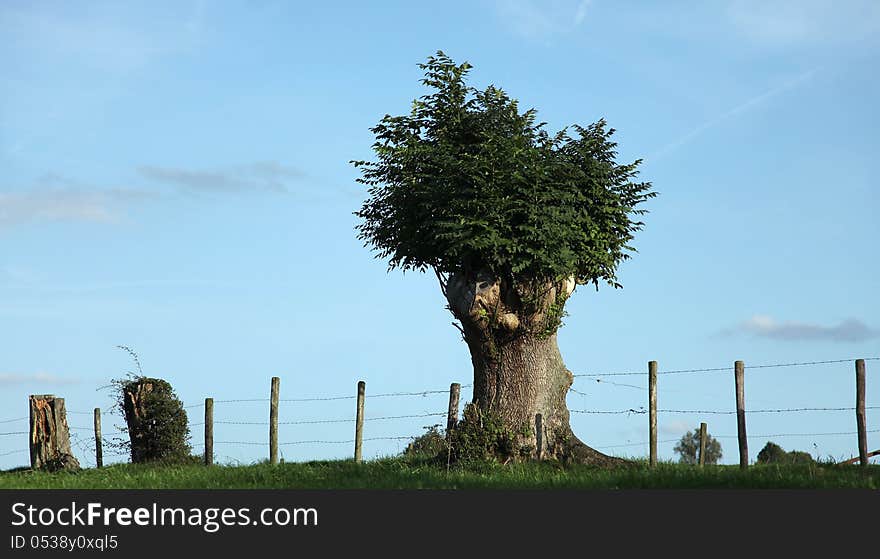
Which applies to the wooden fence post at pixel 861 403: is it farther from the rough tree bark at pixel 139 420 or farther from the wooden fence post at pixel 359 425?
the rough tree bark at pixel 139 420

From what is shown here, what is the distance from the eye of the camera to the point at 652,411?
82.8 ft

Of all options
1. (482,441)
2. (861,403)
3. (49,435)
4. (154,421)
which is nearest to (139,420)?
(154,421)

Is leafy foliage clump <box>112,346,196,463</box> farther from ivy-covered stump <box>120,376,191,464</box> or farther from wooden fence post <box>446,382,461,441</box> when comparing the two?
wooden fence post <box>446,382,461,441</box>

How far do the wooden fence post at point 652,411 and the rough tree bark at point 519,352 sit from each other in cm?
106

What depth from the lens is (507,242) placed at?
79.6 ft

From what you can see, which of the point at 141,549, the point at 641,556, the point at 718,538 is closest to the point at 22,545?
the point at 141,549

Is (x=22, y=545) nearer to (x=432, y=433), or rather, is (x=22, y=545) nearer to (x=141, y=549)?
(x=141, y=549)

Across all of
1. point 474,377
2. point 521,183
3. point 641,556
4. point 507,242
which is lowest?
point 641,556

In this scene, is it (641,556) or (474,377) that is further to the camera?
(474,377)

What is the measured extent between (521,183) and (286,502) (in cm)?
1300

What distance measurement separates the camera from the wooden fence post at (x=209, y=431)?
2877 centimetres

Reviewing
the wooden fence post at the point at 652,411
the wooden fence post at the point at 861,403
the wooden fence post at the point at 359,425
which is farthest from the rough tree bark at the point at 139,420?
the wooden fence post at the point at 861,403

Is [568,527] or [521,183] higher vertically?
[521,183]

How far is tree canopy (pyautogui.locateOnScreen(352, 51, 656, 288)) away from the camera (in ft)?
80.7
